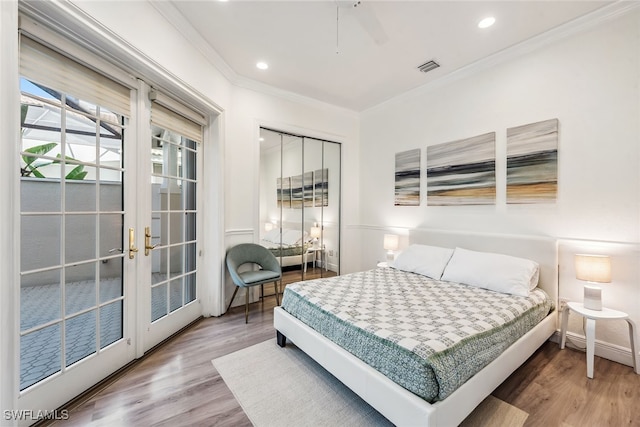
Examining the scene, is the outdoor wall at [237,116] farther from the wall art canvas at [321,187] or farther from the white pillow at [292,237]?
the white pillow at [292,237]

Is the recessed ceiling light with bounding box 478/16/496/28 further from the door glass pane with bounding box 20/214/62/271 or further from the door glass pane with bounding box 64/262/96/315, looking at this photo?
the door glass pane with bounding box 64/262/96/315

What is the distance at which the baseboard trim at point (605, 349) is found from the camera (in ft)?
7.06

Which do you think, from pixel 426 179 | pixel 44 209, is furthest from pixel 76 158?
pixel 426 179

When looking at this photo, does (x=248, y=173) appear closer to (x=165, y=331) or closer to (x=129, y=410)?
(x=165, y=331)

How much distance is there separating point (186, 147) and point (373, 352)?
2749mm

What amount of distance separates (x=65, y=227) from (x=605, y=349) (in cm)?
435

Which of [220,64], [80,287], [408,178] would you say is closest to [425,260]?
[408,178]

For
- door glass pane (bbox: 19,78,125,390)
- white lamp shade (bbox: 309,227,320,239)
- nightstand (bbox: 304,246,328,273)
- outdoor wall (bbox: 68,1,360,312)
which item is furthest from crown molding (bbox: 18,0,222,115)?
nightstand (bbox: 304,246,328,273)

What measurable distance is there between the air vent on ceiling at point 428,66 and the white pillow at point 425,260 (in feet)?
7.26

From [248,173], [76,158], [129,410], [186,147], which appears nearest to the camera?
[129,410]

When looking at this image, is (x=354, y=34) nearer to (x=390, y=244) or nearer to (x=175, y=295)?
(x=390, y=244)

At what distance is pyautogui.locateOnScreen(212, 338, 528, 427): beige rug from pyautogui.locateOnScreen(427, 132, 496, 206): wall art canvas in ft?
6.96

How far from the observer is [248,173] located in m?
3.45

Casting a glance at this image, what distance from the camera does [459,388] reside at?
140 cm
